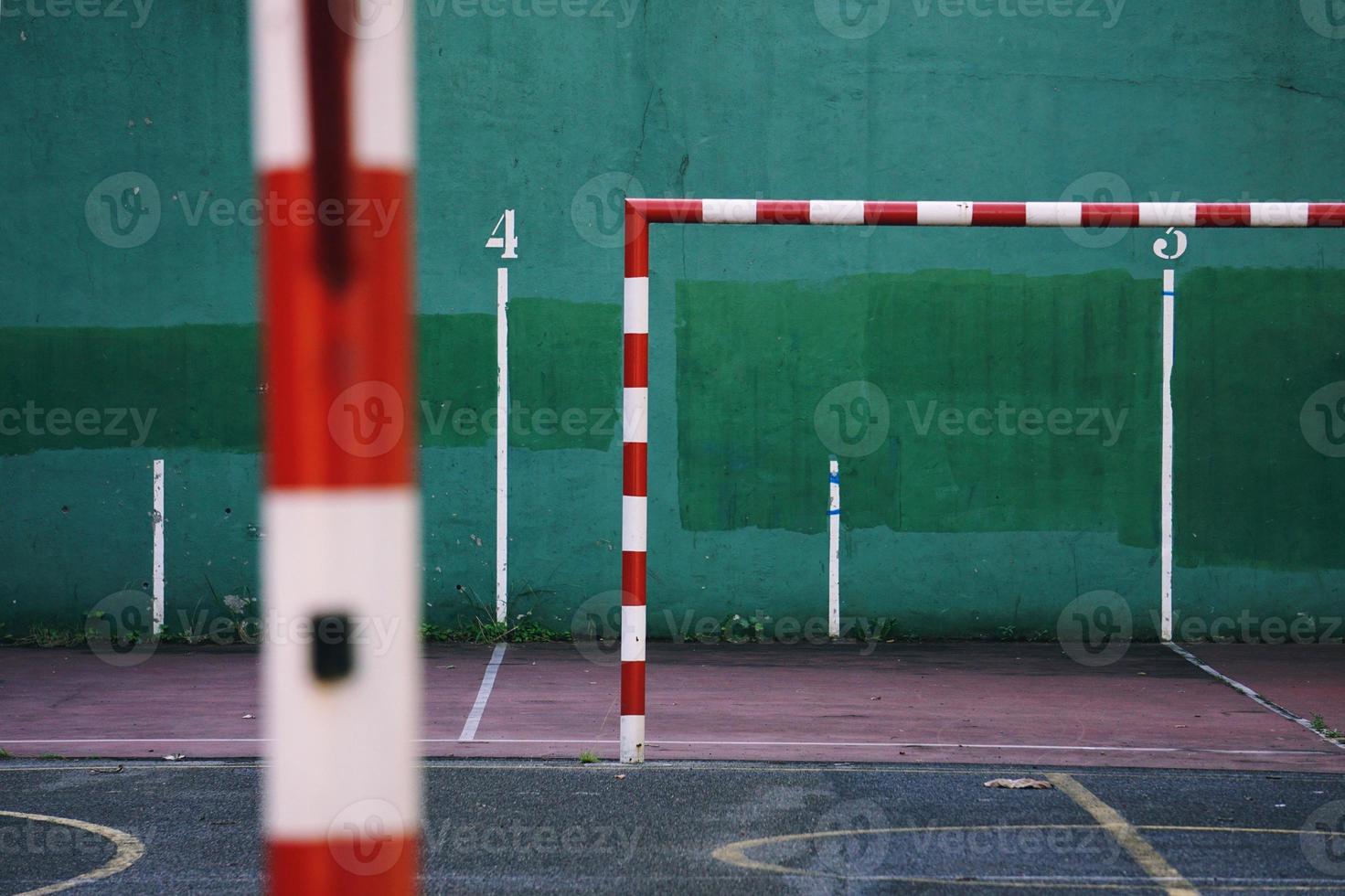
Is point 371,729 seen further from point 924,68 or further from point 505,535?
point 924,68

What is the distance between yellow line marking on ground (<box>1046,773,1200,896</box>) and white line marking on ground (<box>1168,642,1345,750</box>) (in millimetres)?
1871

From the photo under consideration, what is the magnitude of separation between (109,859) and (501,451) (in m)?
5.50

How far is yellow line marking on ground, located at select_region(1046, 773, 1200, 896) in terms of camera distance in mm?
4605

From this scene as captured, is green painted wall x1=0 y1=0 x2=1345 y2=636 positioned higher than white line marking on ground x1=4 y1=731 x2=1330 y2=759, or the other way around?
green painted wall x1=0 y1=0 x2=1345 y2=636

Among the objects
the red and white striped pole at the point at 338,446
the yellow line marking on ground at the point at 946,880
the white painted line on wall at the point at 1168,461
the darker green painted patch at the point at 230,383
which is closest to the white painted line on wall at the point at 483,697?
the darker green painted patch at the point at 230,383

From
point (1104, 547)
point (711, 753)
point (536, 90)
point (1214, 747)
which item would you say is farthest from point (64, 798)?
point (1104, 547)

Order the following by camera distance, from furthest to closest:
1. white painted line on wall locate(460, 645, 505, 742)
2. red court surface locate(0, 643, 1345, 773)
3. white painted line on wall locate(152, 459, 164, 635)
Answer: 1. white painted line on wall locate(152, 459, 164, 635)
2. white painted line on wall locate(460, 645, 505, 742)
3. red court surface locate(0, 643, 1345, 773)

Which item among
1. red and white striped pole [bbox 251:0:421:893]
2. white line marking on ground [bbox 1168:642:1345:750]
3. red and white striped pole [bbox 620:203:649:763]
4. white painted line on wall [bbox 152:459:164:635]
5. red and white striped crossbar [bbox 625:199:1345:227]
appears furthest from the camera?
white painted line on wall [bbox 152:459:164:635]

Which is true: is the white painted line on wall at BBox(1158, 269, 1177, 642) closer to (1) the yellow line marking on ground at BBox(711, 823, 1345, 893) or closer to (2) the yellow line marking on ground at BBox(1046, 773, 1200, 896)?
(2) the yellow line marking on ground at BBox(1046, 773, 1200, 896)

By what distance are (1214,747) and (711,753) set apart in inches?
99.8

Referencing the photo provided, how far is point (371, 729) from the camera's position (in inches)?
42.6

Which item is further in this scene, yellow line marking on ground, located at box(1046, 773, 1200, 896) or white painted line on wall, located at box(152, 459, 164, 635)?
white painted line on wall, located at box(152, 459, 164, 635)

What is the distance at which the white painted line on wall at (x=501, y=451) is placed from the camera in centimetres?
1013

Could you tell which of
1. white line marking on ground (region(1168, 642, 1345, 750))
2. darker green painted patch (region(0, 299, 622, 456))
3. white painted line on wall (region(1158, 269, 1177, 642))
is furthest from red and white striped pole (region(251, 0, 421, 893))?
white painted line on wall (region(1158, 269, 1177, 642))
